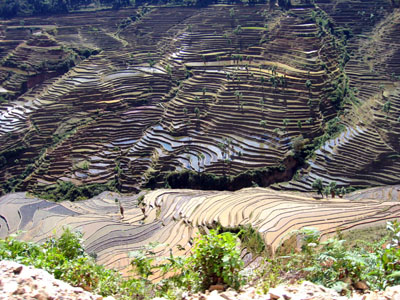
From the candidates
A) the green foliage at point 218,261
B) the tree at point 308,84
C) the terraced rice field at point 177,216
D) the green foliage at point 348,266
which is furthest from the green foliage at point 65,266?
the tree at point 308,84

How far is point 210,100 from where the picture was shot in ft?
84.1

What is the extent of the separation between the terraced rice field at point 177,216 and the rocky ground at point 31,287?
605 centimetres

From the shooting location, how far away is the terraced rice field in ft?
42.7

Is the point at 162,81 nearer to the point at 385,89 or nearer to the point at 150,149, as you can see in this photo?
the point at 150,149

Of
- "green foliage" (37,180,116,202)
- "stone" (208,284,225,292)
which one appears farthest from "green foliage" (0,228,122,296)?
"green foliage" (37,180,116,202)

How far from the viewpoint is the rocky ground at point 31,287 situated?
13.3 feet

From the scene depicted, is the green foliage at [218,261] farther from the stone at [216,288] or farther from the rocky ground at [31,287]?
the rocky ground at [31,287]

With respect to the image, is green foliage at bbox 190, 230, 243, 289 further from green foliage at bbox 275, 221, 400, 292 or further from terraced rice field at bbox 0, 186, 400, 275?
terraced rice field at bbox 0, 186, 400, 275

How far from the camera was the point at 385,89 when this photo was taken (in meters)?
24.7

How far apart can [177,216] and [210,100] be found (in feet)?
36.5

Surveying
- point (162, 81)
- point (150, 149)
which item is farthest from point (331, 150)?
point (162, 81)

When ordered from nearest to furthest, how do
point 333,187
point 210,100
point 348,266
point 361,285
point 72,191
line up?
point 361,285 < point 348,266 < point 333,187 < point 72,191 < point 210,100

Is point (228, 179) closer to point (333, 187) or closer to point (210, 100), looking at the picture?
point (333, 187)

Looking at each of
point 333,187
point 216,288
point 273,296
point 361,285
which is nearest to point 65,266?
point 216,288
